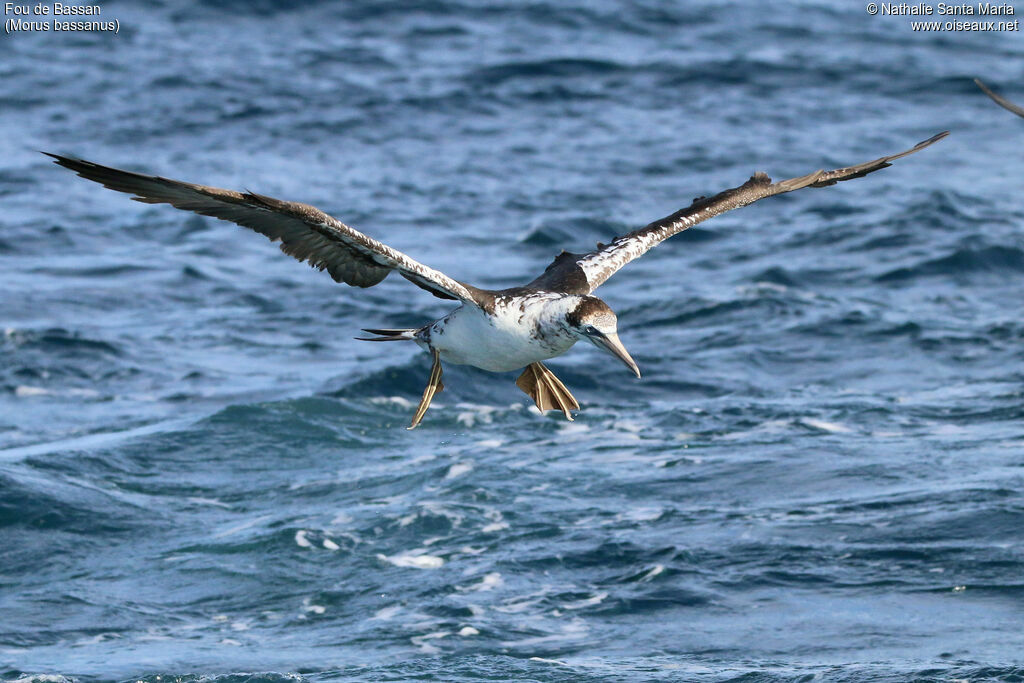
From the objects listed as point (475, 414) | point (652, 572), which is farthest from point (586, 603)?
point (475, 414)

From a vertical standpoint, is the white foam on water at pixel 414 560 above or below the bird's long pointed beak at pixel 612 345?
below

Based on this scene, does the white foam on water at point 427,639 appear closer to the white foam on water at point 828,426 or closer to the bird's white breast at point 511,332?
the bird's white breast at point 511,332

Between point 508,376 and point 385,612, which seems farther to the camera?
point 508,376

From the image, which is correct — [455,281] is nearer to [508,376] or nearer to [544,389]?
[544,389]

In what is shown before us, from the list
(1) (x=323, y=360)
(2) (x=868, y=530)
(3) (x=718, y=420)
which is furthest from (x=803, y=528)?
(1) (x=323, y=360)

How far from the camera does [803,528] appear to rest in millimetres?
12844

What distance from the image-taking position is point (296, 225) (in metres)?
8.29

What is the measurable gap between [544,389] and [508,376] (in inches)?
263

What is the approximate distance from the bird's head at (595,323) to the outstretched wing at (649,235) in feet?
2.26

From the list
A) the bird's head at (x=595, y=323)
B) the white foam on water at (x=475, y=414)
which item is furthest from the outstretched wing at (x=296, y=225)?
the white foam on water at (x=475, y=414)

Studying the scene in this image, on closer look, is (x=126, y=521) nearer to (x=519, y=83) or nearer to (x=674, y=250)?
(x=674, y=250)

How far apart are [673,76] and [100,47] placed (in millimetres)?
11647

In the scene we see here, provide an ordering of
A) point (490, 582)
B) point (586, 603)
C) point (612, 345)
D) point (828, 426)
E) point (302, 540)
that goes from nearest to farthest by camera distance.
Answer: point (612, 345), point (586, 603), point (490, 582), point (302, 540), point (828, 426)

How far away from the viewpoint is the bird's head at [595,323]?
25.8 feet
